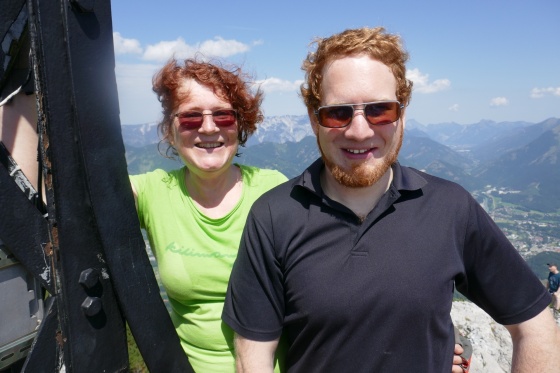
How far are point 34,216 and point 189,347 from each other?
1711 millimetres

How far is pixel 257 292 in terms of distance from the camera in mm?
2369

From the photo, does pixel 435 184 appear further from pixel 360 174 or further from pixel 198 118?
pixel 198 118

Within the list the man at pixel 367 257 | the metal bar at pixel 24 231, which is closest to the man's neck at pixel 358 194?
the man at pixel 367 257

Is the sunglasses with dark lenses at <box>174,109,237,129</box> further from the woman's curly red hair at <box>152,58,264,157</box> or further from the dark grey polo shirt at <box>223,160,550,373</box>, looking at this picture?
the dark grey polo shirt at <box>223,160,550,373</box>

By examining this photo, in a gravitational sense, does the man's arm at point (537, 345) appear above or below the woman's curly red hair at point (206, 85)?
below

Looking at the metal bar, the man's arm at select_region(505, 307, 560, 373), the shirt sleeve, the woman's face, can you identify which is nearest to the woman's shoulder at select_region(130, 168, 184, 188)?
the woman's face

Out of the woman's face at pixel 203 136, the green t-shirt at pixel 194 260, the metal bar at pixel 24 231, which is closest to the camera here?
the metal bar at pixel 24 231

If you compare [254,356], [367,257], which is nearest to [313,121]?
[367,257]

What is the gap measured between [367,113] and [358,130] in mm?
138

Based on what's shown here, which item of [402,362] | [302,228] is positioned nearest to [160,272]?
[302,228]

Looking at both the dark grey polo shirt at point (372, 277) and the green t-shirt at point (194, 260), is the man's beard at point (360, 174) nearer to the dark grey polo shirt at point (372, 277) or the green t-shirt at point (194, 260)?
the dark grey polo shirt at point (372, 277)

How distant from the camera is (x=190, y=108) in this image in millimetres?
2865

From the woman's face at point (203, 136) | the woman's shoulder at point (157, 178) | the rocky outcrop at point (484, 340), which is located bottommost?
the rocky outcrop at point (484, 340)

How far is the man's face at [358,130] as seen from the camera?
8.54ft
